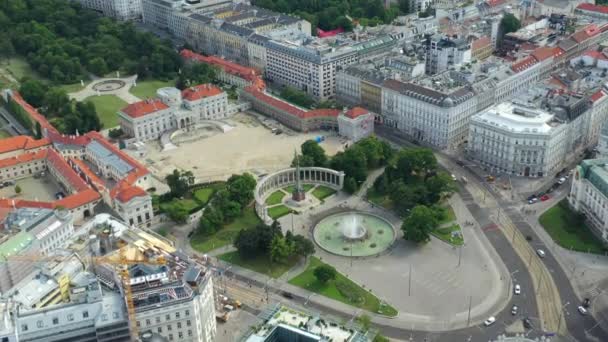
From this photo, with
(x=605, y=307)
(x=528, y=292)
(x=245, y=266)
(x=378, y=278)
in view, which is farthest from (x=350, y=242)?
(x=605, y=307)

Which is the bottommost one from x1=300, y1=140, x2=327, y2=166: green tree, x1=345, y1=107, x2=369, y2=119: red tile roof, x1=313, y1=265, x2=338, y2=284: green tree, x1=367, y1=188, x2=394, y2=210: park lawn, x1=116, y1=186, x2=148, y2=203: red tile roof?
x1=367, y1=188, x2=394, y2=210: park lawn

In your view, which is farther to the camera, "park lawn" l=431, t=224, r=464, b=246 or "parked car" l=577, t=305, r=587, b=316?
"park lawn" l=431, t=224, r=464, b=246

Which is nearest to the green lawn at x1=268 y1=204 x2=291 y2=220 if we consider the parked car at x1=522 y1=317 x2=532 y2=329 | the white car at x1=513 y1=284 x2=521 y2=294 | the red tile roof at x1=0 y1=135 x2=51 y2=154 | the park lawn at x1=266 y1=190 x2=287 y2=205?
the park lawn at x1=266 y1=190 x2=287 y2=205

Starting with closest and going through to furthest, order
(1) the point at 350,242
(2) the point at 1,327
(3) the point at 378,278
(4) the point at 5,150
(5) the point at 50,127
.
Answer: (2) the point at 1,327
(3) the point at 378,278
(1) the point at 350,242
(4) the point at 5,150
(5) the point at 50,127

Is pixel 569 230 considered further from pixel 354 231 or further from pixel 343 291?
pixel 343 291

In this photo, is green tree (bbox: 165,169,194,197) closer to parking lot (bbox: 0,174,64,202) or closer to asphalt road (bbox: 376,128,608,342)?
parking lot (bbox: 0,174,64,202)

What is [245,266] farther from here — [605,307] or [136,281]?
[605,307]
